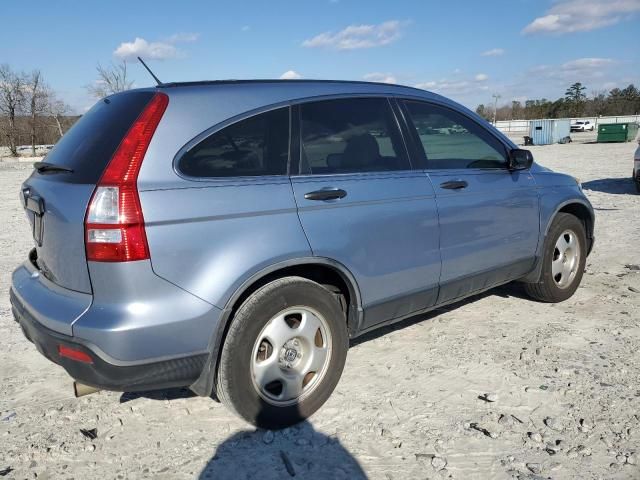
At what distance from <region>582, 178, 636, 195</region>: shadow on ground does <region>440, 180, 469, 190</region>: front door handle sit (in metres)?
9.20

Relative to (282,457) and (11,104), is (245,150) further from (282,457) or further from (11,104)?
(11,104)

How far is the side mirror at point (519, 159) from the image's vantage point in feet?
13.1

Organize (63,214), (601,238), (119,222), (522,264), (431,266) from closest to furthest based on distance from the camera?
(119,222)
(63,214)
(431,266)
(522,264)
(601,238)

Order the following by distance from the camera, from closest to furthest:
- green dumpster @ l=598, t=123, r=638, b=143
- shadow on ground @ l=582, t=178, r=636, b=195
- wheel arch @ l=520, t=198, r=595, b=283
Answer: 1. wheel arch @ l=520, t=198, r=595, b=283
2. shadow on ground @ l=582, t=178, r=636, b=195
3. green dumpster @ l=598, t=123, r=638, b=143

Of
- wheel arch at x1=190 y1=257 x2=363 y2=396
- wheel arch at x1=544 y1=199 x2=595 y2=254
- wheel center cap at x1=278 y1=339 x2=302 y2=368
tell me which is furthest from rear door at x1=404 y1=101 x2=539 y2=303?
wheel center cap at x1=278 y1=339 x2=302 y2=368

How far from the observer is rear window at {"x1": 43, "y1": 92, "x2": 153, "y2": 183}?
7.97 feet

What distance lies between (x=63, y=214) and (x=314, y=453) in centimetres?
170

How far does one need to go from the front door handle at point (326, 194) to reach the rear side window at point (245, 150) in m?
0.19

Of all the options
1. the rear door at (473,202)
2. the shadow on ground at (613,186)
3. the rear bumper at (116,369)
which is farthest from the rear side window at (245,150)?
the shadow on ground at (613,186)

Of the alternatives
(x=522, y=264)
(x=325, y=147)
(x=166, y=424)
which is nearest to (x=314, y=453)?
(x=166, y=424)

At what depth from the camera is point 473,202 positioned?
3.66 meters

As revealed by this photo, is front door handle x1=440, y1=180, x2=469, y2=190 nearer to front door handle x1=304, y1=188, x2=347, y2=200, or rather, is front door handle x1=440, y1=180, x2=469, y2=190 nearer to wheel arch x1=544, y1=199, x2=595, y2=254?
front door handle x1=304, y1=188, x2=347, y2=200

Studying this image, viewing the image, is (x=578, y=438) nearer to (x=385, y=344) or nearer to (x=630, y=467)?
(x=630, y=467)

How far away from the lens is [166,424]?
2.94 m
